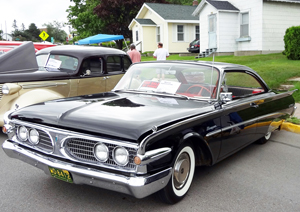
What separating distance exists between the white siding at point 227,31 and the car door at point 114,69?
13.0 meters

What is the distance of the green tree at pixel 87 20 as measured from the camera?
36450mm

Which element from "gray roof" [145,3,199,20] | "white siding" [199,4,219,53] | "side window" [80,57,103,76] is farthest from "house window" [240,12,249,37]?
"side window" [80,57,103,76]

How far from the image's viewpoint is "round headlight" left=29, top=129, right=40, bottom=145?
3488 mm

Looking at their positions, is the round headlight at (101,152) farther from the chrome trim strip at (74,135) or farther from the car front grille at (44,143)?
the car front grille at (44,143)

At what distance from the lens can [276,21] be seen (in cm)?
1911

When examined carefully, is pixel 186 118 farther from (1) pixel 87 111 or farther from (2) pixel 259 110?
(2) pixel 259 110

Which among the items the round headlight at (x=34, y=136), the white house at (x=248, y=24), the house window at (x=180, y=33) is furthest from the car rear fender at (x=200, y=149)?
the house window at (x=180, y=33)

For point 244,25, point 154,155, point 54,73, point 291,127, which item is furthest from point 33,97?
point 244,25

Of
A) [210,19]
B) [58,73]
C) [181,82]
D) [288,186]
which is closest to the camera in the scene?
[288,186]

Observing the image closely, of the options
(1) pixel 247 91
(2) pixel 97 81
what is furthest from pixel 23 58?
(1) pixel 247 91

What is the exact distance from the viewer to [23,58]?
7.08 meters

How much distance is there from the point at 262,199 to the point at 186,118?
50.2 inches

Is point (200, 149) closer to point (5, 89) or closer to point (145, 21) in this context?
point (5, 89)

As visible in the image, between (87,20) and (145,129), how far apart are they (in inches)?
1429
